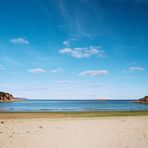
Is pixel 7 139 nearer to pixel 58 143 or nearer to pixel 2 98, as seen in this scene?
pixel 58 143

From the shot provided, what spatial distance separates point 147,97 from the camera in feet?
594

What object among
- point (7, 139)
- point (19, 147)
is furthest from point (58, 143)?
point (7, 139)

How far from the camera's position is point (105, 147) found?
12.2 meters

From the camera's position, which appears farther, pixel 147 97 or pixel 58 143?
pixel 147 97

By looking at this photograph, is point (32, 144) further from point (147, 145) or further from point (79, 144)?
point (147, 145)

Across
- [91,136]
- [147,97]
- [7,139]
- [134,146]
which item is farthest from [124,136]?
[147,97]

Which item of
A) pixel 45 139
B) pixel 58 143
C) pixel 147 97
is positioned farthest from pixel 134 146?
pixel 147 97

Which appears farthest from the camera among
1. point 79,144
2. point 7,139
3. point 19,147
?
point 7,139

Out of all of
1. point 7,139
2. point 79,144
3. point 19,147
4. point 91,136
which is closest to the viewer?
point 19,147

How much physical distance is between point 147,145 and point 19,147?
6.08 meters

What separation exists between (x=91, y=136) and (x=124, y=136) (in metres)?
1.93

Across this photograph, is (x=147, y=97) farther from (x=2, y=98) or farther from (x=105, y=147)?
(x=105, y=147)

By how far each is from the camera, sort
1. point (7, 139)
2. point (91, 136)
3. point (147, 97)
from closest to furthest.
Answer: point (7, 139) < point (91, 136) < point (147, 97)

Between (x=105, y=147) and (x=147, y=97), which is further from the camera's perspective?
(x=147, y=97)
